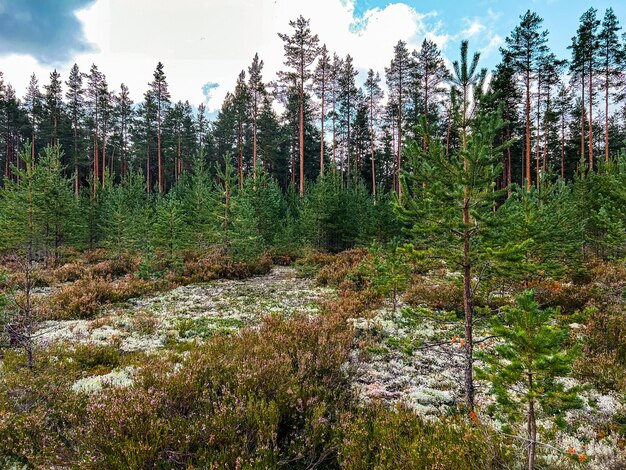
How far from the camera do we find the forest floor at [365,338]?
4305 millimetres

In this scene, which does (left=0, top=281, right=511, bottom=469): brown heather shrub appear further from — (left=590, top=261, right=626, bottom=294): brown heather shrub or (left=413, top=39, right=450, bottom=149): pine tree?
(left=413, top=39, right=450, bottom=149): pine tree

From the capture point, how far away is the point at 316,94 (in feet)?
98.4

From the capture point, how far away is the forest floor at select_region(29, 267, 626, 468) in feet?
14.1

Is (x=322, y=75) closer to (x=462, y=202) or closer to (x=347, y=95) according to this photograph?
(x=347, y=95)

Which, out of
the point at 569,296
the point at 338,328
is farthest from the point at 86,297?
the point at 569,296

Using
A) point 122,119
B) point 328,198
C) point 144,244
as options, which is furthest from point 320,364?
point 122,119

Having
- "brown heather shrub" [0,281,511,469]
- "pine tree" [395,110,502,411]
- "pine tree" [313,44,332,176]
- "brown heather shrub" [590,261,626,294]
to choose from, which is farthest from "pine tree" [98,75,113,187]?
"brown heather shrub" [590,261,626,294]

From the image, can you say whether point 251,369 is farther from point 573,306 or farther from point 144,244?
point 144,244

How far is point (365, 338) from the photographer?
726 centimetres

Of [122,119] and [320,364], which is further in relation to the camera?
[122,119]

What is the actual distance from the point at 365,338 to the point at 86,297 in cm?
906

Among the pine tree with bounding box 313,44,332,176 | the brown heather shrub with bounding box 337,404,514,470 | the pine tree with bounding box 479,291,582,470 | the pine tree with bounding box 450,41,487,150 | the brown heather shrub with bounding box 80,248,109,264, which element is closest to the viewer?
the pine tree with bounding box 479,291,582,470

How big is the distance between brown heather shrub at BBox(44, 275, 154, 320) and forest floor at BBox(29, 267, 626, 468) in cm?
41

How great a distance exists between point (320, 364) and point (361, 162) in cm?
4424
